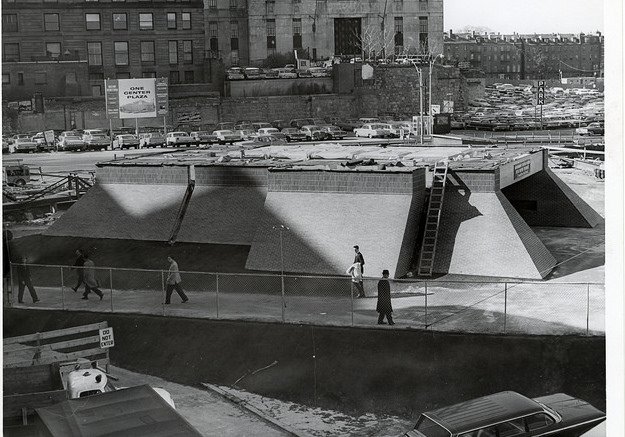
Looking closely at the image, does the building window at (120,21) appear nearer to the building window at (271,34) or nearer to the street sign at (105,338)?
the building window at (271,34)

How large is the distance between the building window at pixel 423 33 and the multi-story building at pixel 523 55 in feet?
11.4

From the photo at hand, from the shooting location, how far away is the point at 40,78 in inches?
2682

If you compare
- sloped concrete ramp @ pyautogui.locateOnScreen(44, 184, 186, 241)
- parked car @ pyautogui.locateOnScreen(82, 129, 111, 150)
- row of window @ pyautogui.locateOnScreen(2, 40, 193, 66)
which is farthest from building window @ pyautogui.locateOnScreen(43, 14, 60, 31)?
sloped concrete ramp @ pyautogui.locateOnScreen(44, 184, 186, 241)

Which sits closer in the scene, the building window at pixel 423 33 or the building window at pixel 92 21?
the building window at pixel 92 21

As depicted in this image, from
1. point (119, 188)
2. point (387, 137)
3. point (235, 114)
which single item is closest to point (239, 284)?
point (119, 188)

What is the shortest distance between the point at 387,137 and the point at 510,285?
4495 cm

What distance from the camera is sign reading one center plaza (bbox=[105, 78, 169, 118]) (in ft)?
214

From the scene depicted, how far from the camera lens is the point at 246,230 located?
1102 inches

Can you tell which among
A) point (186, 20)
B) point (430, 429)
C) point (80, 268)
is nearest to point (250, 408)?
point (430, 429)

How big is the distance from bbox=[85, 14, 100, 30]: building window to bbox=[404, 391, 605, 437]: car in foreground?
5943cm

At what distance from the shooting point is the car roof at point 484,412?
44.9ft

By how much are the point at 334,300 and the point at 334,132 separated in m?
46.4

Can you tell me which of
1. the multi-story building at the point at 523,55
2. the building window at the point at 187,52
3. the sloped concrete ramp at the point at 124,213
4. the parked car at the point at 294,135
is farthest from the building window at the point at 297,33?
the sloped concrete ramp at the point at 124,213

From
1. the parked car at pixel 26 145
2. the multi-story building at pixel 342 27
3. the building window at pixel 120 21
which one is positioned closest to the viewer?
the parked car at pixel 26 145
